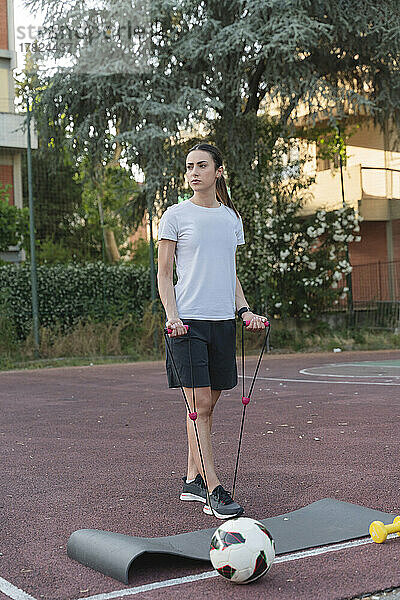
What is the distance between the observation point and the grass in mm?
16359

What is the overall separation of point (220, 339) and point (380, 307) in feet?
50.2

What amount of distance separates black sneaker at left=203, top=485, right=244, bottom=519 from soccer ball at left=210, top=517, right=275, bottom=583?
0.84 m

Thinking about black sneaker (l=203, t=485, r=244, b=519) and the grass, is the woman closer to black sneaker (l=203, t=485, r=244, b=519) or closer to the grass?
black sneaker (l=203, t=485, r=244, b=519)

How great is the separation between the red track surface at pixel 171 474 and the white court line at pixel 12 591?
0.10 ft

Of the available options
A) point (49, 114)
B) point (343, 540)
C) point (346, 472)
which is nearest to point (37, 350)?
point (49, 114)

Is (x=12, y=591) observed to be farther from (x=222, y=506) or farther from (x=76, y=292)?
(x=76, y=292)

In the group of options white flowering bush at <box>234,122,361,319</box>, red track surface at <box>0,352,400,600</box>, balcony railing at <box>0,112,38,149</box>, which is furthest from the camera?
white flowering bush at <box>234,122,361,319</box>

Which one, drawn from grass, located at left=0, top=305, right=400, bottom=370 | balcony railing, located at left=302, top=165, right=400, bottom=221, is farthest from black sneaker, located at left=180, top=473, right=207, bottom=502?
balcony railing, located at left=302, top=165, right=400, bottom=221

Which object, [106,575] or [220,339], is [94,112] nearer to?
[220,339]

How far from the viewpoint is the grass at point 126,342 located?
16359mm

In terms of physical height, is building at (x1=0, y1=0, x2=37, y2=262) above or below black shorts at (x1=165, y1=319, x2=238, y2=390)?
above

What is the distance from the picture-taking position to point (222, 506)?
4230 millimetres

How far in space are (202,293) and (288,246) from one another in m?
14.3

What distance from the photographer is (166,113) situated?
1648 centimetres
